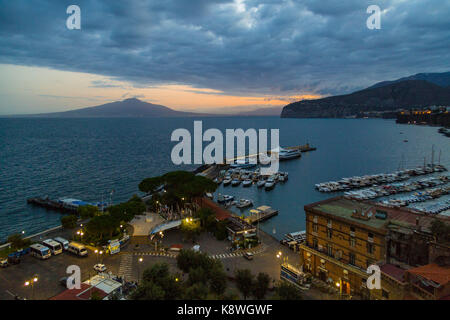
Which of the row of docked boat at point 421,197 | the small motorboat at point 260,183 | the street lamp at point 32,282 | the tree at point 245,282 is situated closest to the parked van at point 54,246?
the street lamp at point 32,282

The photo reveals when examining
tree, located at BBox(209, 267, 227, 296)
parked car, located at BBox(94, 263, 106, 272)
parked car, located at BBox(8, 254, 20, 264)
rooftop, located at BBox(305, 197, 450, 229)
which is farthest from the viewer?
parked car, located at BBox(8, 254, 20, 264)

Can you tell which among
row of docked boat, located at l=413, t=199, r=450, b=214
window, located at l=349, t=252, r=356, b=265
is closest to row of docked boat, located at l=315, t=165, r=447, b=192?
row of docked boat, located at l=413, t=199, r=450, b=214

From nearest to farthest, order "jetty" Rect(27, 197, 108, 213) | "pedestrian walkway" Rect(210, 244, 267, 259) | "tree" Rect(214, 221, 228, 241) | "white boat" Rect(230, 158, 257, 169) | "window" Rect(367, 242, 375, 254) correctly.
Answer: "window" Rect(367, 242, 375, 254)
"pedestrian walkway" Rect(210, 244, 267, 259)
"tree" Rect(214, 221, 228, 241)
"jetty" Rect(27, 197, 108, 213)
"white boat" Rect(230, 158, 257, 169)

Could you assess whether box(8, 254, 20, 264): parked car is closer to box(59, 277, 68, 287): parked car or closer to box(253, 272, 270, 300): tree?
box(59, 277, 68, 287): parked car

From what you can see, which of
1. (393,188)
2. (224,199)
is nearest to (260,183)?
(224,199)

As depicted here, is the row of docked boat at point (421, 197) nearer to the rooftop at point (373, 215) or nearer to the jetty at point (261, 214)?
the jetty at point (261, 214)

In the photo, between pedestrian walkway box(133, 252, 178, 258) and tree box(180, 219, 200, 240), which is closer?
pedestrian walkway box(133, 252, 178, 258)
